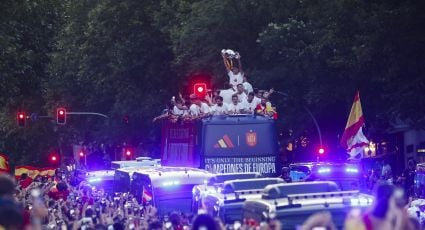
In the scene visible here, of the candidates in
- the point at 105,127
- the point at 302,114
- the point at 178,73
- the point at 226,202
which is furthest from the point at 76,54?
the point at 226,202

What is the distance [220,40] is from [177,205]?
23819 millimetres

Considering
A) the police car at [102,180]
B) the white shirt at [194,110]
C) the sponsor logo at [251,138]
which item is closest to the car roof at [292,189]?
the sponsor logo at [251,138]

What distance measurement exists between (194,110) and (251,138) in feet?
6.09

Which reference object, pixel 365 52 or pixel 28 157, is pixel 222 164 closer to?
A: pixel 365 52

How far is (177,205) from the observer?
21062 millimetres

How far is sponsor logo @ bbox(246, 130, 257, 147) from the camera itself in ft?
82.7

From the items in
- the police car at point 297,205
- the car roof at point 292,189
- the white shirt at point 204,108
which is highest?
the white shirt at point 204,108

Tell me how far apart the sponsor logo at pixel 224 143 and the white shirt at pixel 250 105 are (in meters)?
0.88

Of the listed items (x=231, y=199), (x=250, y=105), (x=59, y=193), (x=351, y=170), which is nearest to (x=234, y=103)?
(x=250, y=105)

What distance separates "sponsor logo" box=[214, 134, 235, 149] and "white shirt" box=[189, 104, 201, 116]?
3.83 ft

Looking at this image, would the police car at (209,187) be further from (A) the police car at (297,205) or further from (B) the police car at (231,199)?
(A) the police car at (297,205)

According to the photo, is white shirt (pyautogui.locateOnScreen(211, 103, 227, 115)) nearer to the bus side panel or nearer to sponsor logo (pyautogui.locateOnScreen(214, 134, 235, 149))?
the bus side panel

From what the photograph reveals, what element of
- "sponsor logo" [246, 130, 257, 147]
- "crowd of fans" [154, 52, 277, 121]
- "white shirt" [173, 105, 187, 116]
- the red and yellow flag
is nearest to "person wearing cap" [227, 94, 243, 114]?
"crowd of fans" [154, 52, 277, 121]

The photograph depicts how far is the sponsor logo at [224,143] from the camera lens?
25016 millimetres
